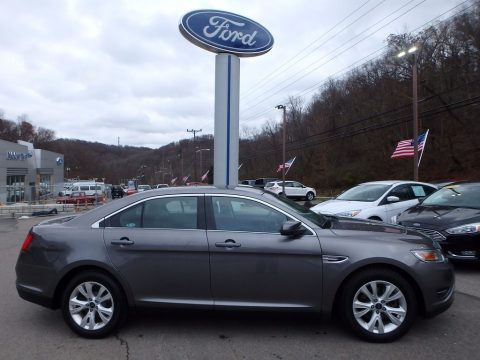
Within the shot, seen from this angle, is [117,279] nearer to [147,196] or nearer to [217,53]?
[147,196]

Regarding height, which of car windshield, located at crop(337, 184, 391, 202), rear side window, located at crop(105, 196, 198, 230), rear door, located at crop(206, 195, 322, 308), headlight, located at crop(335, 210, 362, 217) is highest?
car windshield, located at crop(337, 184, 391, 202)

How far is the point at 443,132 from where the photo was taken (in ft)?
130

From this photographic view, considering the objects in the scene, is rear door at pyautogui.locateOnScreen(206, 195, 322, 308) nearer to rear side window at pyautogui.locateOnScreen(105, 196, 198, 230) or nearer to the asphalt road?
the asphalt road

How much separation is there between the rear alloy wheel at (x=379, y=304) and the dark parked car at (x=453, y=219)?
3145 millimetres

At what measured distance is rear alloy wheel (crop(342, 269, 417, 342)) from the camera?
437 centimetres

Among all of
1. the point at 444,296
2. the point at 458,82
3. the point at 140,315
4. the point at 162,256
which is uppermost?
the point at 458,82

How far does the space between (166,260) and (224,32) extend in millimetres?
7950

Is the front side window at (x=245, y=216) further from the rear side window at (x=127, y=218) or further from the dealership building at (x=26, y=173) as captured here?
the dealership building at (x=26, y=173)

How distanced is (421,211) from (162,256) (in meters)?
5.63

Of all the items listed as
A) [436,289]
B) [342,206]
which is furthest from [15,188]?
[436,289]

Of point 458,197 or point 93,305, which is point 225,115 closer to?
point 458,197

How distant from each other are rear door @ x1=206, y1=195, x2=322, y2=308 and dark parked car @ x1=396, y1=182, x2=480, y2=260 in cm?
370

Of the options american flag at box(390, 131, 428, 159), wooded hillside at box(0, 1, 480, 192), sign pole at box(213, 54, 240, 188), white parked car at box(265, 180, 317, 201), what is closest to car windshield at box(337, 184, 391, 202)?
sign pole at box(213, 54, 240, 188)

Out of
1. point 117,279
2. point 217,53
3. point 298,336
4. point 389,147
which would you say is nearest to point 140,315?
point 117,279
